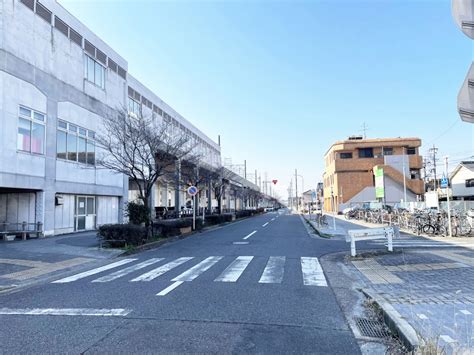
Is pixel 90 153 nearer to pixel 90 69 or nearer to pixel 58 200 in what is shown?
pixel 58 200

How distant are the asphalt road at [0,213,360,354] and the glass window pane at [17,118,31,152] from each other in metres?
11.6

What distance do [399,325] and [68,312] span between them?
5153 millimetres

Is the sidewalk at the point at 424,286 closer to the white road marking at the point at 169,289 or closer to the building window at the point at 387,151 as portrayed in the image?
the white road marking at the point at 169,289

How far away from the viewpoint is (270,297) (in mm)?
6914

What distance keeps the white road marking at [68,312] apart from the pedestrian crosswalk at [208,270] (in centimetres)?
146

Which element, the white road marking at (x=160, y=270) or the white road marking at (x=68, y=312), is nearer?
the white road marking at (x=68, y=312)

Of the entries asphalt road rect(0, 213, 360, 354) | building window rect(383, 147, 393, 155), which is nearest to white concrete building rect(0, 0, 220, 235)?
asphalt road rect(0, 213, 360, 354)

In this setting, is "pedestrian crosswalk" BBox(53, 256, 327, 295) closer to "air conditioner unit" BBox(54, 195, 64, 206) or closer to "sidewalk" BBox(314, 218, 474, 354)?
"sidewalk" BBox(314, 218, 474, 354)

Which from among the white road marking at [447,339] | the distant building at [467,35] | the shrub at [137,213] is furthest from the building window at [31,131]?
the distant building at [467,35]

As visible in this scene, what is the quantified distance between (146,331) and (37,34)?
67.0 feet

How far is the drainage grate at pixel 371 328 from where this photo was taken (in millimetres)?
4995

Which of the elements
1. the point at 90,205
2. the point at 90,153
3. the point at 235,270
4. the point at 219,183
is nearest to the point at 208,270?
the point at 235,270

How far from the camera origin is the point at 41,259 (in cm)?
1221

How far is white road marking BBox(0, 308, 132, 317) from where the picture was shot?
5906 mm
